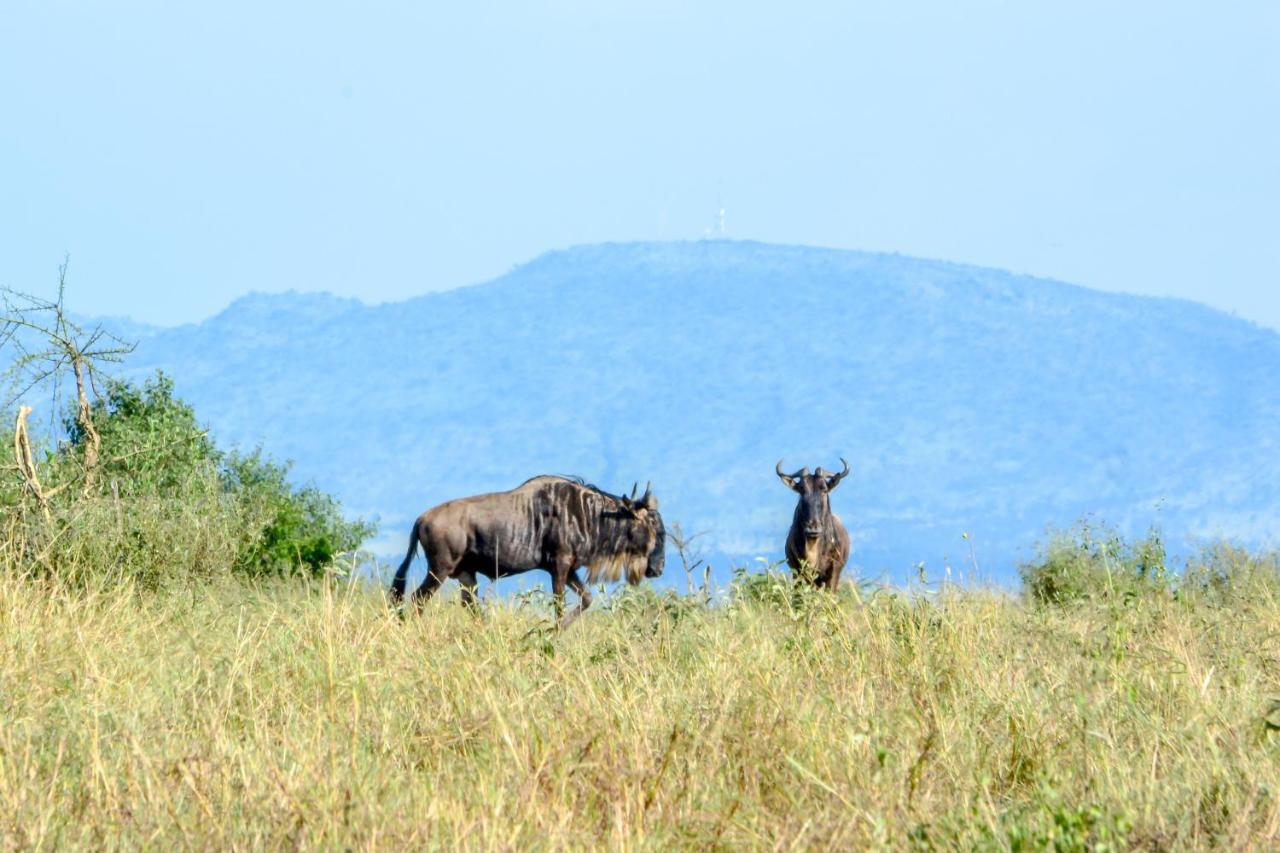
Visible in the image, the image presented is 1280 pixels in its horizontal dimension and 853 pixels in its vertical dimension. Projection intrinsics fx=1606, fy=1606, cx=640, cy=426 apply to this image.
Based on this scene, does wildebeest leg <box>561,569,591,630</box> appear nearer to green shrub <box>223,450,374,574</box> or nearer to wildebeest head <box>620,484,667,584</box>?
wildebeest head <box>620,484,667,584</box>

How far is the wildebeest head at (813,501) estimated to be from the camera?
44.4 feet

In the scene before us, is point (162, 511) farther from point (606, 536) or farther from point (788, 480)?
point (788, 480)

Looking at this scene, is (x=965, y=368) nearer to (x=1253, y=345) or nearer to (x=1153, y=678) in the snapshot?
(x=1253, y=345)

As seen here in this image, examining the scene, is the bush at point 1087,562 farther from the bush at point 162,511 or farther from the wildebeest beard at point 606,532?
the bush at point 162,511

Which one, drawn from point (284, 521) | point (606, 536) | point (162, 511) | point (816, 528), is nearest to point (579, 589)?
point (606, 536)

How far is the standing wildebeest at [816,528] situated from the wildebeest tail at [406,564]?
309 cm

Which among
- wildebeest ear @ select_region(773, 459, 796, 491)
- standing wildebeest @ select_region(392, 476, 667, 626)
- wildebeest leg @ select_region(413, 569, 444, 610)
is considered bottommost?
wildebeest leg @ select_region(413, 569, 444, 610)

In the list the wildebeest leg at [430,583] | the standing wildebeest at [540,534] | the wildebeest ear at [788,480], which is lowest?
the wildebeest leg at [430,583]

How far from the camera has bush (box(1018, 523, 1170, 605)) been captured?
13.3 meters

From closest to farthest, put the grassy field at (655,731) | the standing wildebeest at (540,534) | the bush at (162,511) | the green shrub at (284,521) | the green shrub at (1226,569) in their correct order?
the grassy field at (655,731) → the bush at (162,511) → the green shrub at (1226,569) → the standing wildebeest at (540,534) → the green shrub at (284,521)

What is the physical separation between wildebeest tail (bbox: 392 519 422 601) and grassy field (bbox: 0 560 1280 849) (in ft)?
14.8

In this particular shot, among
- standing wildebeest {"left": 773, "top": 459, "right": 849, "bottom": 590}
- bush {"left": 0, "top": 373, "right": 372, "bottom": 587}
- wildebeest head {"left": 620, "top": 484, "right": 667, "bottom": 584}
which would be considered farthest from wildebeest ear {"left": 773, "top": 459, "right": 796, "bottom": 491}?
bush {"left": 0, "top": 373, "right": 372, "bottom": 587}

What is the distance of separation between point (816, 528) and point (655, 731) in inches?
308

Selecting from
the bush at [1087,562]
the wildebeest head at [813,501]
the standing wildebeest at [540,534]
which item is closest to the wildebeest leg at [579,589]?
the standing wildebeest at [540,534]
